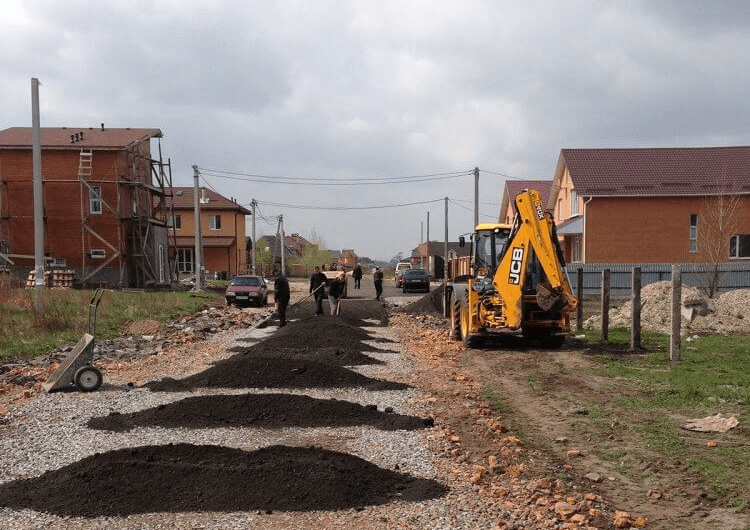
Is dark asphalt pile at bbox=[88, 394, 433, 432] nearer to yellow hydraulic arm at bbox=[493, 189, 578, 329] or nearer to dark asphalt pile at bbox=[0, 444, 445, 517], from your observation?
dark asphalt pile at bbox=[0, 444, 445, 517]

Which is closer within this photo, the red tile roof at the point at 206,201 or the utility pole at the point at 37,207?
the utility pole at the point at 37,207

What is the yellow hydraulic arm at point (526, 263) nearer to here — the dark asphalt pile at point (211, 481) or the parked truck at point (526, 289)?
the parked truck at point (526, 289)

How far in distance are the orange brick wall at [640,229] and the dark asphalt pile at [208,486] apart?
3079 centimetres

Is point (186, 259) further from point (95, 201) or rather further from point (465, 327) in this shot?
point (465, 327)

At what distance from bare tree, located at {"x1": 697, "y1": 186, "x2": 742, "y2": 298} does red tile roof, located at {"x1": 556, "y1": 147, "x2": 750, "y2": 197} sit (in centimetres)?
76

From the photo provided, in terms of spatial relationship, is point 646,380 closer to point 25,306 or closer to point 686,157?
point 25,306

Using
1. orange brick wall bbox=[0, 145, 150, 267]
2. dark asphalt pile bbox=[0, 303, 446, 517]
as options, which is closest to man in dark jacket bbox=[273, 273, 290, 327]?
dark asphalt pile bbox=[0, 303, 446, 517]

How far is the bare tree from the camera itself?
31125mm

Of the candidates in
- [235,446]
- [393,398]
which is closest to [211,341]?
[393,398]

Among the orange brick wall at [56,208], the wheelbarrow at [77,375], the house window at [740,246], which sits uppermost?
the orange brick wall at [56,208]

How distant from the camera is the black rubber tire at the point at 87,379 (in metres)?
11.1

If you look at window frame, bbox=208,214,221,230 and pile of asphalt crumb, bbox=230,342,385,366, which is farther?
window frame, bbox=208,214,221,230

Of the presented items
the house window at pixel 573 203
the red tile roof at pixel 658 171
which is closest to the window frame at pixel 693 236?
the red tile roof at pixel 658 171

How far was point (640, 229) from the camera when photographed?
35094mm
